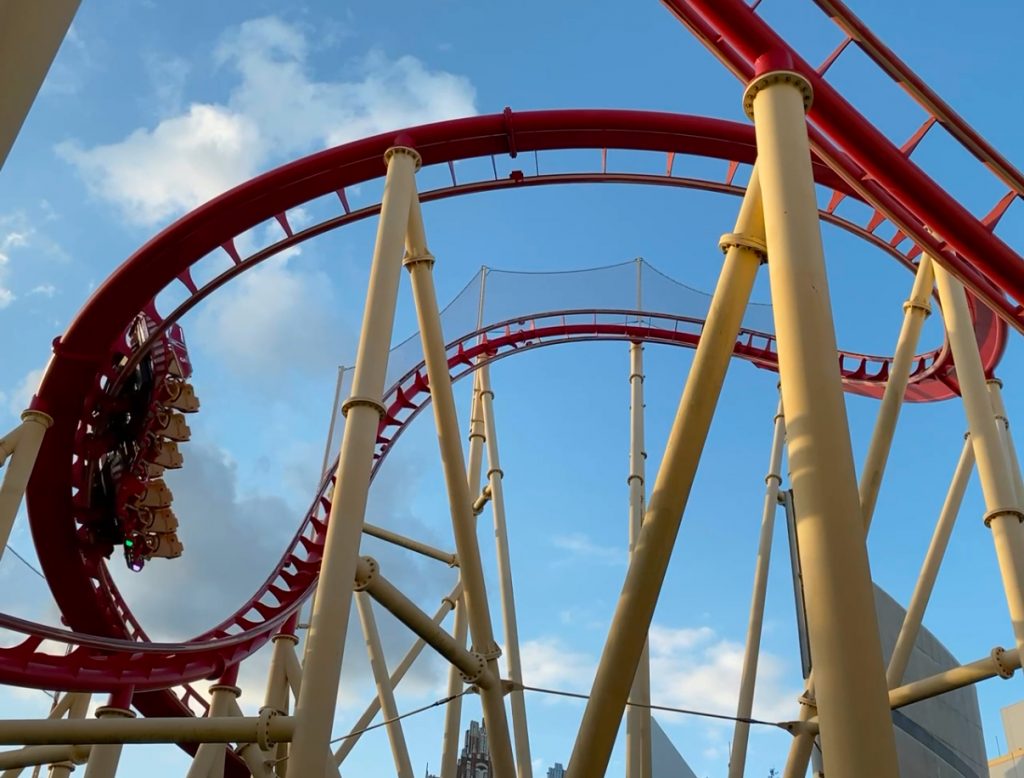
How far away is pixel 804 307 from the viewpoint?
2967mm

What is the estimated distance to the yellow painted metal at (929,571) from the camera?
5839 millimetres

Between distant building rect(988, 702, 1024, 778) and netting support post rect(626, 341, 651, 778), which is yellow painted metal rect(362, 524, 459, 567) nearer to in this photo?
netting support post rect(626, 341, 651, 778)

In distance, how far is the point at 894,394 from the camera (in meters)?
5.96

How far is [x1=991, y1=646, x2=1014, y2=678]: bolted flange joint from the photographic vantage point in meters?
4.73

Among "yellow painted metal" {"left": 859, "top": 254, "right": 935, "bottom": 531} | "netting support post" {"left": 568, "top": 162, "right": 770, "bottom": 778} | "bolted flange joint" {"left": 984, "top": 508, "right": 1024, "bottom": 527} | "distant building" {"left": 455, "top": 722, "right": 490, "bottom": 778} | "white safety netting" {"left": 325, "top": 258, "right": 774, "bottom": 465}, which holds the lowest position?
"netting support post" {"left": 568, "top": 162, "right": 770, "bottom": 778}

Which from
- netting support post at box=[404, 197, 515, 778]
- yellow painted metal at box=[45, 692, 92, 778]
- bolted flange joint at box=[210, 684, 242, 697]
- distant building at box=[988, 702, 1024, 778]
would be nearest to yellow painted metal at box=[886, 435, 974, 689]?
netting support post at box=[404, 197, 515, 778]

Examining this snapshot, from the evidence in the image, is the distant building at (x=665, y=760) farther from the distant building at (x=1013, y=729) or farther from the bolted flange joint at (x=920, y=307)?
the bolted flange joint at (x=920, y=307)

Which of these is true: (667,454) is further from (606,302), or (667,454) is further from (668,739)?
(668,739)

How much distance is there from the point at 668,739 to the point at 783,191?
441 inches

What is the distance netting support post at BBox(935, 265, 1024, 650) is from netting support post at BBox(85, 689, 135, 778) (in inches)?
247

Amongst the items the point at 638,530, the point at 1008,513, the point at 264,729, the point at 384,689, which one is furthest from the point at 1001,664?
the point at 384,689

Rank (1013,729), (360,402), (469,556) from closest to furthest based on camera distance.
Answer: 1. (360,402)
2. (469,556)
3. (1013,729)

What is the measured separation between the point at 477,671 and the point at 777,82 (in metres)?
3.22

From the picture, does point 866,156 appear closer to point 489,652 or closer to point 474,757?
point 489,652
